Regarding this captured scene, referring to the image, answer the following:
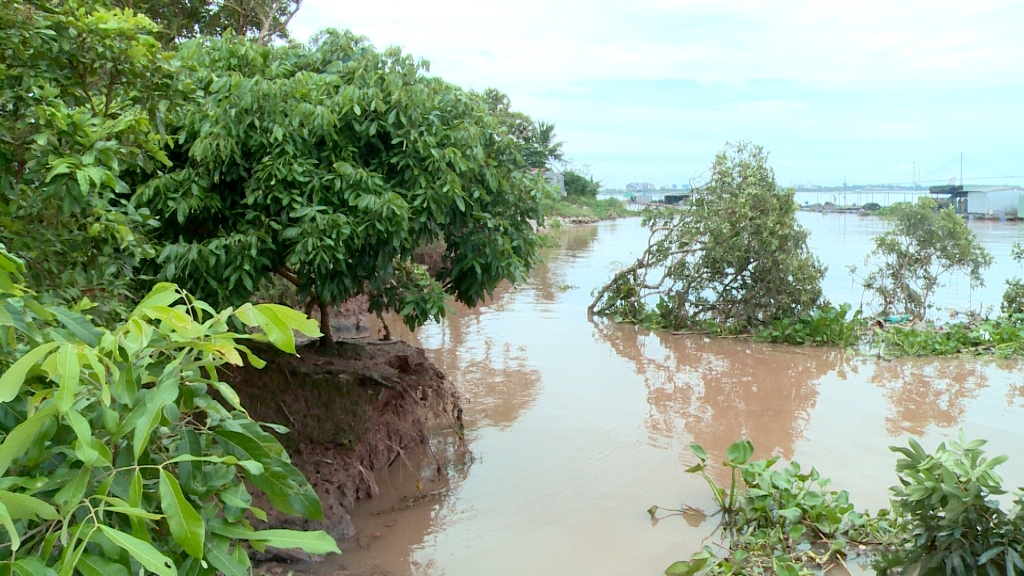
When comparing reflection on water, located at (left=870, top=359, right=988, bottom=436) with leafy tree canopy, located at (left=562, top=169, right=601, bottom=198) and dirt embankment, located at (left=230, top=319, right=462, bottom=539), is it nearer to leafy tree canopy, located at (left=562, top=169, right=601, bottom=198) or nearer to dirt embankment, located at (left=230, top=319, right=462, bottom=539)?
dirt embankment, located at (left=230, top=319, right=462, bottom=539)

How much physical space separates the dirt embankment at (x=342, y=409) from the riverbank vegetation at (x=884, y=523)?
7.54ft

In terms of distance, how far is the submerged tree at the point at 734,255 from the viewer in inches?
512

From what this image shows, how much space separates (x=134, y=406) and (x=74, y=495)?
224 millimetres

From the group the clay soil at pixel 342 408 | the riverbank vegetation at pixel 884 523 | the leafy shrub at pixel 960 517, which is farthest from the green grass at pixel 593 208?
the leafy shrub at pixel 960 517

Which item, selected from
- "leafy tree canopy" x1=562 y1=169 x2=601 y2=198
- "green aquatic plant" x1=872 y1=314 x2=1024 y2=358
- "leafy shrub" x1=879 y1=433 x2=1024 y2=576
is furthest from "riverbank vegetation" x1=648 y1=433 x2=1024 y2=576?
"leafy tree canopy" x1=562 y1=169 x2=601 y2=198

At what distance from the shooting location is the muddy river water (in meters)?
5.98

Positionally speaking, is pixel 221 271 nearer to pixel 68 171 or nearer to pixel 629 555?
pixel 68 171

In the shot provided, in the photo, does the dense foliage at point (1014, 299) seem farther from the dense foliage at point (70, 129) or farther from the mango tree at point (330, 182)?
the dense foliage at point (70, 129)

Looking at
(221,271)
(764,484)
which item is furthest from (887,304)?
(221,271)

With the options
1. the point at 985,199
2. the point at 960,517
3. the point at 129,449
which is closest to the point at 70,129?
the point at 129,449

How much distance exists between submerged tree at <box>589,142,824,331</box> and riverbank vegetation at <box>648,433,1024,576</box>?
641cm

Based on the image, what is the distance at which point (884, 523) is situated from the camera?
5977 millimetres

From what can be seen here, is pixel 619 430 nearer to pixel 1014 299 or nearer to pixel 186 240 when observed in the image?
pixel 186 240

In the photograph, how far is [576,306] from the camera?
57.1 feet
